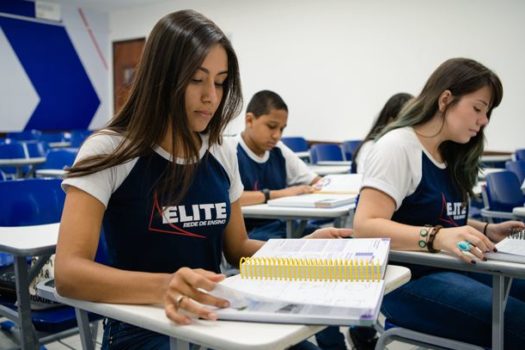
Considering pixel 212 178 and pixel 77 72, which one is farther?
pixel 77 72

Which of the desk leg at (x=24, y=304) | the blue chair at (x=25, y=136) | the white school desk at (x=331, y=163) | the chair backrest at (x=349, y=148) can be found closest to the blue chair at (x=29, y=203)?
the desk leg at (x=24, y=304)

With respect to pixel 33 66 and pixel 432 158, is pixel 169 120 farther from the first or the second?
pixel 33 66

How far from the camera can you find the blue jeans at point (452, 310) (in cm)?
135

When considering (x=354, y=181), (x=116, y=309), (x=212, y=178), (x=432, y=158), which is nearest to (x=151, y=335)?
(x=116, y=309)

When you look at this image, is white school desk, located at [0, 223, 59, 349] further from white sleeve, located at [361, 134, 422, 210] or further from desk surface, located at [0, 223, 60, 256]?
white sleeve, located at [361, 134, 422, 210]

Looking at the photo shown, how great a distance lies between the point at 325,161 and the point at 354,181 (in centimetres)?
228

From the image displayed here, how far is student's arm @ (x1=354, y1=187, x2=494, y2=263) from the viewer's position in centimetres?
130

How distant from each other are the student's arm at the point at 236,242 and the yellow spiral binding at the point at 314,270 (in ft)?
1.23

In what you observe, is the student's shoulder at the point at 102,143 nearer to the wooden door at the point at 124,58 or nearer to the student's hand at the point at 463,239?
the student's hand at the point at 463,239

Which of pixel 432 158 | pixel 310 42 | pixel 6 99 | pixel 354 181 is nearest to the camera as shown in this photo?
pixel 432 158

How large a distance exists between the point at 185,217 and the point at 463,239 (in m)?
0.69

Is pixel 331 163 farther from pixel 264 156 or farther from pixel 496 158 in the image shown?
pixel 264 156

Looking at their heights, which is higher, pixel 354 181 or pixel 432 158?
pixel 432 158

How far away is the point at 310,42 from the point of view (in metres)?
7.18
